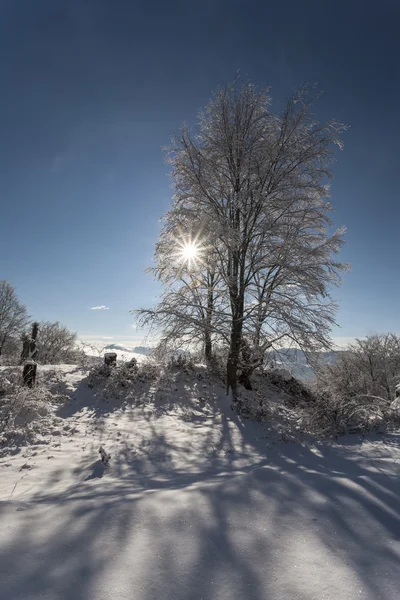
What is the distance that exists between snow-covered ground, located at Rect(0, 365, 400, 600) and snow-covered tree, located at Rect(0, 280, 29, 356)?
27944 millimetres

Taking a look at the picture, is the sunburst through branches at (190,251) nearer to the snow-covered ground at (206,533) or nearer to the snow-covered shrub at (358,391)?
the snow-covered shrub at (358,391)

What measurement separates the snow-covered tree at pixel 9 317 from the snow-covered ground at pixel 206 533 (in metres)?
27.9

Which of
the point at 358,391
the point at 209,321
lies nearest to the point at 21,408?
the point at 209,321

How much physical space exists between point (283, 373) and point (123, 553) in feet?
38.8

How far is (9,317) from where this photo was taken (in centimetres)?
2816

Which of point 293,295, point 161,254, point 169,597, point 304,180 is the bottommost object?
point 169,597

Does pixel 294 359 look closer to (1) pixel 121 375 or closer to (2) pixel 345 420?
(2) pixel 345 420

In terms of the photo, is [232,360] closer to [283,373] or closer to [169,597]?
[283,373]

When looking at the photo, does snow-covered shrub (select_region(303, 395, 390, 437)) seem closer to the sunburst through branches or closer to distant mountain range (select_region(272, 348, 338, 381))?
distant mountain range (select_region(272, 348, 338, 381))

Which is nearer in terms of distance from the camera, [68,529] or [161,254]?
[68,529]

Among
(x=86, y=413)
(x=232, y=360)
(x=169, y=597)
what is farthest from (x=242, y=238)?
(x=169, y=597)

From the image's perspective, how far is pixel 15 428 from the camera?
6031 mm

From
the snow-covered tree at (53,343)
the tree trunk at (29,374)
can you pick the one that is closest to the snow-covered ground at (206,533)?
the tree trunk at (29,374)

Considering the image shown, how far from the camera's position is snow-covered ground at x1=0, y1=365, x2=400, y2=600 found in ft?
5.14
